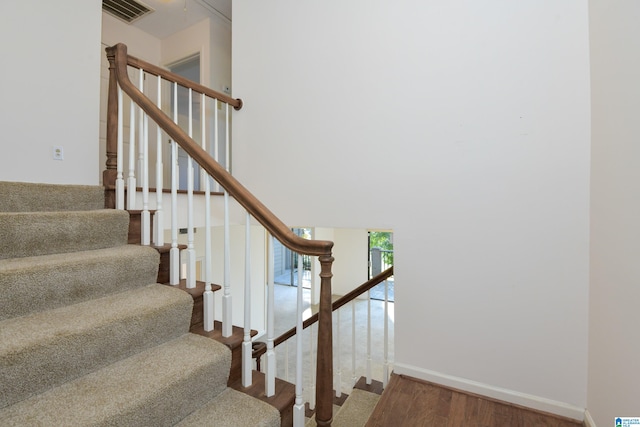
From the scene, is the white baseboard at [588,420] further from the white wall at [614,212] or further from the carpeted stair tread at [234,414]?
the carpeted stair tread at [234,414]

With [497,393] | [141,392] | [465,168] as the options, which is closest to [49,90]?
[141,392]

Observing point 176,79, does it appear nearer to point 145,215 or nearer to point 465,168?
point 145,215

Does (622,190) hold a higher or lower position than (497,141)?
lower

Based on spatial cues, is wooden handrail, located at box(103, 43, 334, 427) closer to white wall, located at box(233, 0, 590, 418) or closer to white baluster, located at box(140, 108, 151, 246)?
white baluster, located at box(140, 108, 151, 246)

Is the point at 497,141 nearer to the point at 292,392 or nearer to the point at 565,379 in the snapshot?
the point at 565,379

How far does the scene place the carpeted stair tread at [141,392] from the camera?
36.9 inches

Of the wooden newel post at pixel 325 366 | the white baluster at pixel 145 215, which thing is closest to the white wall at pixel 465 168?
A: the wooden newel post at pixel 325 366

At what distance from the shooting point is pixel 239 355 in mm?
1438

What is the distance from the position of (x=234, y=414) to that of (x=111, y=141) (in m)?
1.85

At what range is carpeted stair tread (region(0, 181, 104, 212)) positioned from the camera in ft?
5.20

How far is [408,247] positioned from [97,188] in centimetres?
208

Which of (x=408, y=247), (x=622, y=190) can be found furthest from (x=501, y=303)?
(x=622, y=190)

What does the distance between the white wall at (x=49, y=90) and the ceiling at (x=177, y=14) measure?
943mm

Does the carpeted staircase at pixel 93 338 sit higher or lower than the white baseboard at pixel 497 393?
higher
